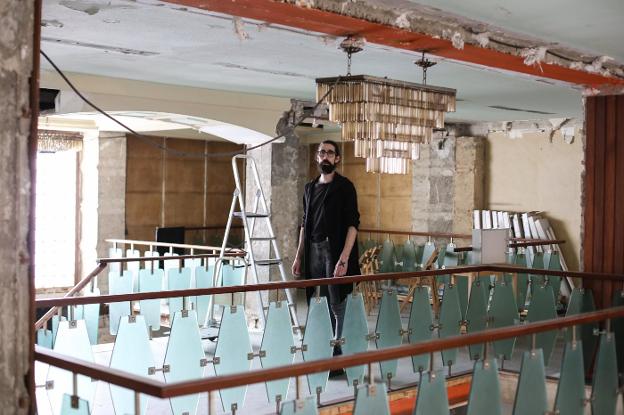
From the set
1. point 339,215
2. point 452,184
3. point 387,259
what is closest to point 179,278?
point 339,215

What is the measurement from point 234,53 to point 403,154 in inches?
68.6

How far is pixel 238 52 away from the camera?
6.12 m

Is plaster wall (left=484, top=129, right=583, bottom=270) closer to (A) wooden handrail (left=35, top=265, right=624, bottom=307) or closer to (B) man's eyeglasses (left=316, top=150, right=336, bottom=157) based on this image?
(A) wooden handrail (left=35, top=265, right=624, bottom=307)

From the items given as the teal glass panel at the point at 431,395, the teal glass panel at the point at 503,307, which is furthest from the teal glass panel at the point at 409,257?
the teal glass panel at the point at 431,395

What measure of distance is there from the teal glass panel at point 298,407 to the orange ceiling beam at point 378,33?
6.17 feet

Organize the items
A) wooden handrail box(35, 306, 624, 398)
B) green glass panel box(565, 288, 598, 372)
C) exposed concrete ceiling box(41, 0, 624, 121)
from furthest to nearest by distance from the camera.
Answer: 1. green glass panel box(565, 288, 598, 372)
2. exposed concrete ceiling box(41, 0, 624, 121)
3. wooden handrail box(35, 306, 624, 398)

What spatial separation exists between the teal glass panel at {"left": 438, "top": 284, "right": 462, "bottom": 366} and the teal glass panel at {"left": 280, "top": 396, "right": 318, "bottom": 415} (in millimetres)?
2883

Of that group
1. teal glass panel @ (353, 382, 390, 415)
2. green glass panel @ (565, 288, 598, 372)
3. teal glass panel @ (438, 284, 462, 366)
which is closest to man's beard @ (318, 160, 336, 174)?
teal glass panel @ (438, 284, 462, 366)

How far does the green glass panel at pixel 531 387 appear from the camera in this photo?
3.70 m

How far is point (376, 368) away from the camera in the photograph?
595cm

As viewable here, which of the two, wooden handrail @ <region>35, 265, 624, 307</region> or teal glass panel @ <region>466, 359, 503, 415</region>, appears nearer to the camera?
teal glass panel @ <region>466, 359, 503, 415</region>

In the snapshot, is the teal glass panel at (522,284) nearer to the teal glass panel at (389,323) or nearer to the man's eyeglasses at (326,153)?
the teal glass panel at (389,323)

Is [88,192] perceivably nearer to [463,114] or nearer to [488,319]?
[463,114]

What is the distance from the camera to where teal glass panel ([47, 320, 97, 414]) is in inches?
Result: 168
